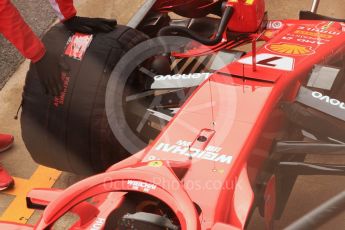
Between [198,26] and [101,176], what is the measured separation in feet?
7.29

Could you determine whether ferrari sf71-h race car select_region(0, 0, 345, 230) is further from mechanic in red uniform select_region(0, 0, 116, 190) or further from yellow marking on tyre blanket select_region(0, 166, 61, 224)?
yellow marking on tyre blanket select_region(0, 166, 61, 224)

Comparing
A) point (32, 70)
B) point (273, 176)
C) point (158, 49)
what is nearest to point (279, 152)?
point (273, 176)

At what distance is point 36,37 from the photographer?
3166 millimetres

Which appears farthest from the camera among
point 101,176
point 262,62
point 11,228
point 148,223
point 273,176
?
point 262,62

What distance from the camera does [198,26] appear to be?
4.12m

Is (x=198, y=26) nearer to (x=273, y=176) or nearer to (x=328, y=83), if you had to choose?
(x=328, y=83)

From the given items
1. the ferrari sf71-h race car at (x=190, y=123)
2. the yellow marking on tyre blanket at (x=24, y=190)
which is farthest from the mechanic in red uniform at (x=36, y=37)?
the yellow marking on tyre blanket at (x=24, y=190)

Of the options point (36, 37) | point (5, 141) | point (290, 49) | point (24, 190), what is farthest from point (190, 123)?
point (5, 141)

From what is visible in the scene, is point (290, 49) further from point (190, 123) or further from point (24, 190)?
point (24, 190)

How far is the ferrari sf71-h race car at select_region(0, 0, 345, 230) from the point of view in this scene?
2170 millimetres

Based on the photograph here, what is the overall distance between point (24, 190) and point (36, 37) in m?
1.12

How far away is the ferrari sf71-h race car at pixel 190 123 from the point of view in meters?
2.17

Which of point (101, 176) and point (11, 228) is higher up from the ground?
point (101, 176)

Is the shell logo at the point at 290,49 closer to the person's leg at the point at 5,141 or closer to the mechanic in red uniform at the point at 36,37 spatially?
the mechanic in red uniform at the point at 36,37
